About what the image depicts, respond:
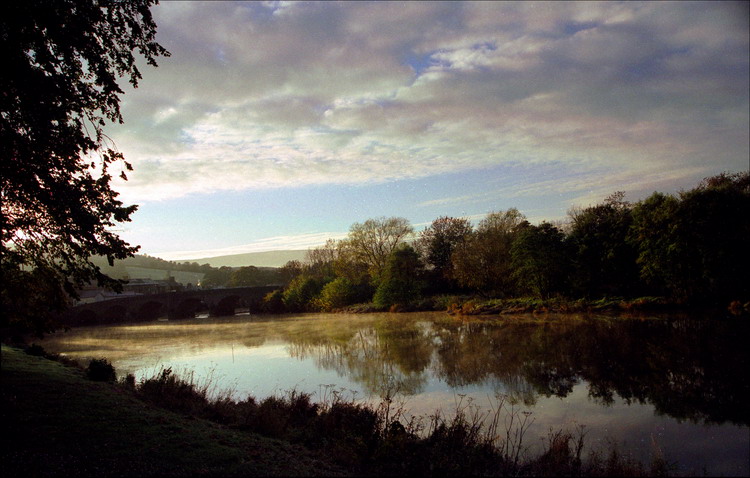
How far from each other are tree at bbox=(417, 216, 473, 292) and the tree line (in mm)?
136

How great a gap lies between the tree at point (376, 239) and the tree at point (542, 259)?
2936 cm

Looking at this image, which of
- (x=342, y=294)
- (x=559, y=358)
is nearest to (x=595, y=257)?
(x=559, y=358)

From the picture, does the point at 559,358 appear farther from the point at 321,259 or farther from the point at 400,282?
the point at 321,259

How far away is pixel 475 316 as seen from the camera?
38312 mm

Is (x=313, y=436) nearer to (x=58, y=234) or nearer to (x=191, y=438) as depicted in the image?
(x=191, y=438)

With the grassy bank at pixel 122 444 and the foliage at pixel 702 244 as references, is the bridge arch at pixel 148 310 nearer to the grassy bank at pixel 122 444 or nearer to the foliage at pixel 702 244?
the grassy bank at pixel 122 444

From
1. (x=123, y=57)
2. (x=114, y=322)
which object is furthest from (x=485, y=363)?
(x=114, y=322)

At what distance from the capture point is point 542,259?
36750 millimetres

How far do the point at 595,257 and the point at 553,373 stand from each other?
23056 millimetres

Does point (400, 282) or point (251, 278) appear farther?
point (251, 278)

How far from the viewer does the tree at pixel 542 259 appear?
36.7 metres

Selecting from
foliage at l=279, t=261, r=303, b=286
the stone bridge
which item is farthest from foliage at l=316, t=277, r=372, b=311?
foliage at l=279, t=261, r=303, b=286

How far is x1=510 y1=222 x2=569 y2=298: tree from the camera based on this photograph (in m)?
36.7

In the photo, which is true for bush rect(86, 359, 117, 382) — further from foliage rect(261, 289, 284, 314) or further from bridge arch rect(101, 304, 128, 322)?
bridge arch rect(101, 304, 128, 322)
